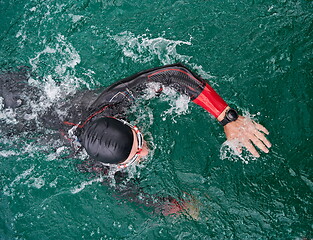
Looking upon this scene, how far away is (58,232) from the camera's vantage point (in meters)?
4.81

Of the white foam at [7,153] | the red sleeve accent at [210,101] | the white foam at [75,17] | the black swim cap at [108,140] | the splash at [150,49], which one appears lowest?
the black swim cap at [108,140]

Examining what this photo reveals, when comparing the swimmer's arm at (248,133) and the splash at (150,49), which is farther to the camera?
the splash at (150,49)

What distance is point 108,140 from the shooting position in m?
3.30

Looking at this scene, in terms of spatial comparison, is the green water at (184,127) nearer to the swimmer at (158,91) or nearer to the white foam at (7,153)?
the white foam at (7,153)

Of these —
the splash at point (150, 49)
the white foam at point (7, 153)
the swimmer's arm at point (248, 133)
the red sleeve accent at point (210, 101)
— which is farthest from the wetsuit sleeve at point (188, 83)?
the white foam at point (7, 153)

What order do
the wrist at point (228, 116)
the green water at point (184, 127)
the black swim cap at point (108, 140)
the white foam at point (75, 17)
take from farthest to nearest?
the white foam at point (75, 17), the green water at point (184, 127), the wrist at point (228, 116), the black swim cap at point (108, 140)

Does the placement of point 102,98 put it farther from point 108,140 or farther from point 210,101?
point 210,101

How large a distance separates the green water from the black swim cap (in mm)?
1223

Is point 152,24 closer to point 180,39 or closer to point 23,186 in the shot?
point 180,39

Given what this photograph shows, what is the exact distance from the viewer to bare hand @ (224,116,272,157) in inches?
146

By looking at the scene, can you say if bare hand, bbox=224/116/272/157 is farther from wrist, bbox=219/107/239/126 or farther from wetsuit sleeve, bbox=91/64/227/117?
wetsuit sleeve, bbox=91/64/227/117

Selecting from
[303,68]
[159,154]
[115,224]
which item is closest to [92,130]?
[159,154]

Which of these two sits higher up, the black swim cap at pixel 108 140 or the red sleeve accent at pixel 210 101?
the red sleeve accent at pixel 210 101

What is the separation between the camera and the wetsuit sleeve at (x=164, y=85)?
3.75m
